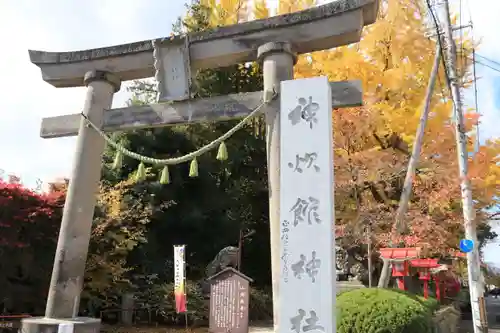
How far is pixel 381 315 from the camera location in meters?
7.71

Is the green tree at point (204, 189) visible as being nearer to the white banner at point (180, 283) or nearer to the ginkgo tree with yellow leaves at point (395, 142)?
the ginkgo tree with yellow leaves at point (395, 142)

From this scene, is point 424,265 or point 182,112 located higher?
point 182,112

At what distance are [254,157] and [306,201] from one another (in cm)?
1316

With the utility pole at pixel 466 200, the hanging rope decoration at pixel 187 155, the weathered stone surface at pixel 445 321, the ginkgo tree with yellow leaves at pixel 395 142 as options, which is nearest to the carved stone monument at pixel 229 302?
the hanging rope decoration at pixel 187 155

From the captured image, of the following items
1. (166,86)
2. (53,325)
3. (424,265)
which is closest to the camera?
(53,325)

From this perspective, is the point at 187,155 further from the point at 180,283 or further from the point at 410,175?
the point at 410,175

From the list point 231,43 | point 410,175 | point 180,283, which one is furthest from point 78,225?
point 410,175

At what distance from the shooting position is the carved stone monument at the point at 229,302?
9.04 meters

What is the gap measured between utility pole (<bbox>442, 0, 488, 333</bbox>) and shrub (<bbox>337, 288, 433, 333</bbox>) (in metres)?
2.26

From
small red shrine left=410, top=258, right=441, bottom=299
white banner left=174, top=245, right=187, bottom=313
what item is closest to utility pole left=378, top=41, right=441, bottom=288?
small red shrine left=410, top=258, right=441, bottom=299

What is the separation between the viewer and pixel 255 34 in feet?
25.3

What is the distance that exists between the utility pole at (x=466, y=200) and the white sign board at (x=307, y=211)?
6765mm

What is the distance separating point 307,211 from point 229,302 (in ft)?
16.9

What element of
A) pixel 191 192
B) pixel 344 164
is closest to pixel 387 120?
pixel 344 164
